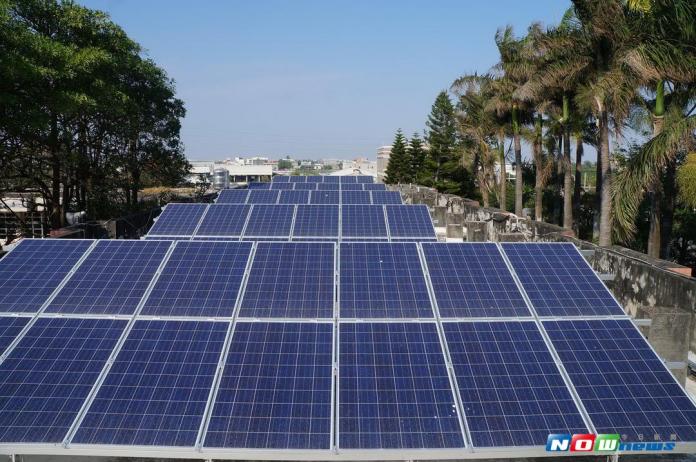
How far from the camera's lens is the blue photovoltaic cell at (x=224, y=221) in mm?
15781

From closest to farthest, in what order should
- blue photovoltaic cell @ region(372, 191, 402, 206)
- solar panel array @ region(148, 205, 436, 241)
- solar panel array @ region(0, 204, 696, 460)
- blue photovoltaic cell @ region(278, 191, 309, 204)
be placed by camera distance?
solar panel array @ region(0, 204, 696, 460)
solar panel array @ region(148, 205, 436, 241)
blue photovoltaic cell @ region(372, 191, 402, 206)
blue photovoltaic cell @ region(278, 191, 309, 204)

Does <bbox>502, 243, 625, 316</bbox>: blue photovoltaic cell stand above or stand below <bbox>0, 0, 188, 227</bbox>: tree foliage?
below

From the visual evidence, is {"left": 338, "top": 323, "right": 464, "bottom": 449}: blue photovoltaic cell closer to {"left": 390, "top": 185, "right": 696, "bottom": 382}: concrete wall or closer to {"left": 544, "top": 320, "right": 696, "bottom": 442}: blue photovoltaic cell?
{"left": 544, "top": 320, "right": 696, "bottom": 442}: blue photovoltaic cell

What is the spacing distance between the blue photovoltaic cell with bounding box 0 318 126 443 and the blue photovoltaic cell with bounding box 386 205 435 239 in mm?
9394

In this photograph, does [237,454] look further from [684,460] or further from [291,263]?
[684,460]

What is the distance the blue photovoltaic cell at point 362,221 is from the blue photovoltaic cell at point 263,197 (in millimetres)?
7337

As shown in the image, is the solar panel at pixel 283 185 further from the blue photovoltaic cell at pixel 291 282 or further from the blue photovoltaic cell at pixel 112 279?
the blue photovoltaic cell at pixel 291 282

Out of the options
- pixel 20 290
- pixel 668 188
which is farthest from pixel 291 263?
pixel 668 188

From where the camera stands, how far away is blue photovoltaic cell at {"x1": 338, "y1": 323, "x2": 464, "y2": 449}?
5910mm

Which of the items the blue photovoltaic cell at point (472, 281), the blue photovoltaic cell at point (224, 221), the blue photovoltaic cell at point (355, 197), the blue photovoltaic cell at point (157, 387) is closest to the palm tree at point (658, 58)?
the blue photovoltaic cell at point (472, 281)

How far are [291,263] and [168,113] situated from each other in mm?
30018

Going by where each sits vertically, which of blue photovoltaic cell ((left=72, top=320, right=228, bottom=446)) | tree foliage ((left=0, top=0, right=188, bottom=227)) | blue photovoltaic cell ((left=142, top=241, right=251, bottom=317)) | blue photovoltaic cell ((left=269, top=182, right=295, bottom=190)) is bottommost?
blue photovoltaic cell ((left=72, top=320, right=228, bottom=446))

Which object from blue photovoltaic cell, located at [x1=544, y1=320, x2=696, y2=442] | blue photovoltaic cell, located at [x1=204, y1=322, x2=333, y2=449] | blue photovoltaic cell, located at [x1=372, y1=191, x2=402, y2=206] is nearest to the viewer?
blue photovoltaic cell, located at [x1=204, y1=322, x2=333, y2=449]

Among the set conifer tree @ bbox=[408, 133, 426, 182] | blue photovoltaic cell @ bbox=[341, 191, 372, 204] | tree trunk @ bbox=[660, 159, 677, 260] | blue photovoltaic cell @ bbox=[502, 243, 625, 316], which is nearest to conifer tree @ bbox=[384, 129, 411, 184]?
conifer tree @ bbox=[408, 133, 426, 182]
